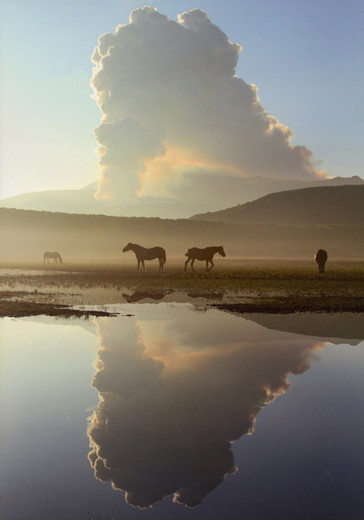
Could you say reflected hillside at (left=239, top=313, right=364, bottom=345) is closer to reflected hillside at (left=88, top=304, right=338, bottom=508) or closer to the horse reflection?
reflected hillside at (left=88, top=304, right=338, bottom=508)

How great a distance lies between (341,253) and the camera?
93500mm

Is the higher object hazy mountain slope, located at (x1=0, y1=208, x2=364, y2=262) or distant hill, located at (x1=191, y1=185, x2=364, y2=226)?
distant hill, located at (x1=191, y1=185, x2=364, y2=226)

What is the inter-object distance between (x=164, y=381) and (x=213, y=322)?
747cm

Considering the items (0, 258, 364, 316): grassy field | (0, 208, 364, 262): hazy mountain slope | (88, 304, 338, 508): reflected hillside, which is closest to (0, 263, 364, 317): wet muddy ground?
(0, 258, 364, 316): grassy field

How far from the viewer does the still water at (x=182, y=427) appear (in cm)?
618

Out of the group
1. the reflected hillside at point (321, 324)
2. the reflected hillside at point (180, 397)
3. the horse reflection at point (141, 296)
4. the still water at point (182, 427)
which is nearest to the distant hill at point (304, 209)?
the horse reflection at point (141, 296)

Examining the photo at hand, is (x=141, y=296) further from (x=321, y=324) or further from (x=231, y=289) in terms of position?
(x=321, y=324)

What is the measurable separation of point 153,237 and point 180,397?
104989 mm

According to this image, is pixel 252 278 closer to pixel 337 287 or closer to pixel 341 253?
pixel 337 287

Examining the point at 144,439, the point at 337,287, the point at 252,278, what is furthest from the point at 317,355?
the point at 252,278

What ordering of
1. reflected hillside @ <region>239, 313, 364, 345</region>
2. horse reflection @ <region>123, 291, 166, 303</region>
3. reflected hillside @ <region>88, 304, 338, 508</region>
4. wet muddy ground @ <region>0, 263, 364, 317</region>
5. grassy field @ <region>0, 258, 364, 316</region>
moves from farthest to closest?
horse reflection @ <region>123, 291, 166, 303</region>
grassy field @ <region>0, 258, 364, 316</region>
wet muddy ground @ <region>0, 263, 364, 317</region>
reflected hillside @ <region>239, 313, 364, 345</region>
reflected hillside @ <region>88, 304, 338, 508</region>

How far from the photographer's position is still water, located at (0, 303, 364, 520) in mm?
6176

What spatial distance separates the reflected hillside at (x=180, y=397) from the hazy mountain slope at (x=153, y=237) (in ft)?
237

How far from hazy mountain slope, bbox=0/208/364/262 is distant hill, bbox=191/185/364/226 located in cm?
3873
